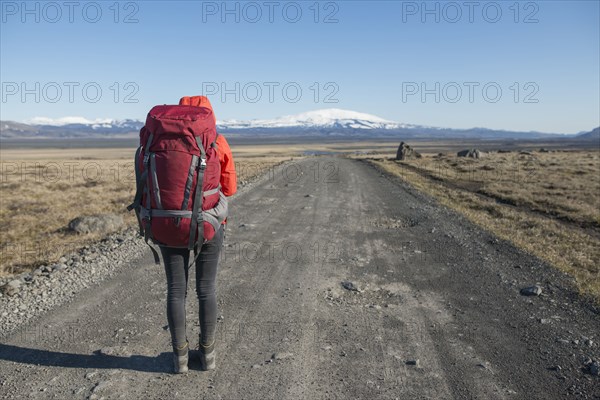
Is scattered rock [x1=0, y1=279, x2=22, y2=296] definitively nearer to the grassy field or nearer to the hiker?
the grassy field

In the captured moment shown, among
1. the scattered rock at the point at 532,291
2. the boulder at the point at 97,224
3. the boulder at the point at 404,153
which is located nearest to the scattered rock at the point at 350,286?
the scattered rock at the point at 532,291

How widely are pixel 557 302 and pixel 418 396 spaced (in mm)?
3362

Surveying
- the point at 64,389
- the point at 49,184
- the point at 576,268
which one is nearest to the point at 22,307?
the point at 64,389

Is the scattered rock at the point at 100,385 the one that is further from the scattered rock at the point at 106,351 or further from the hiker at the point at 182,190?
the hiker at the point at 182,190

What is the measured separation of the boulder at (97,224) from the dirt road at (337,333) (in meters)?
4.07

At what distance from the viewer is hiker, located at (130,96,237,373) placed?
3193 millimetres

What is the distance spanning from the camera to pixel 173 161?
125 inches

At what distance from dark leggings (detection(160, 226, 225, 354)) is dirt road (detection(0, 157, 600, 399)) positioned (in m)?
0.39

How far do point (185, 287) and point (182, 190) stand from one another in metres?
0.99

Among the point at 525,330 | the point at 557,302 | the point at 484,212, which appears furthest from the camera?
the point at 484,212

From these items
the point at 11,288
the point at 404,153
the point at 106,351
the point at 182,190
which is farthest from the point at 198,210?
the point at 404,153

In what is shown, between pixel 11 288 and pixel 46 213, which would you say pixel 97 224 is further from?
pixel 46 213

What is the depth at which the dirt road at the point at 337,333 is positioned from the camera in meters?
3.60

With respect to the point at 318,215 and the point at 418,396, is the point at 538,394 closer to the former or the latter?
the point at 418,396
